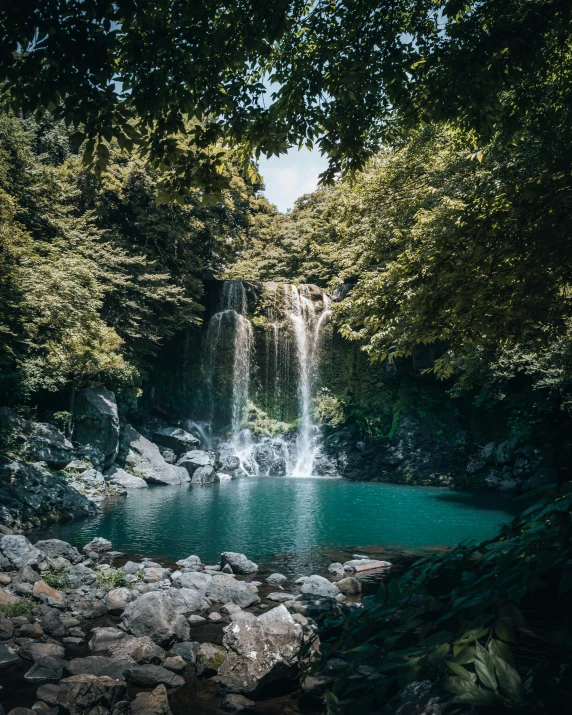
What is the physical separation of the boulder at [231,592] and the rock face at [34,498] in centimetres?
659

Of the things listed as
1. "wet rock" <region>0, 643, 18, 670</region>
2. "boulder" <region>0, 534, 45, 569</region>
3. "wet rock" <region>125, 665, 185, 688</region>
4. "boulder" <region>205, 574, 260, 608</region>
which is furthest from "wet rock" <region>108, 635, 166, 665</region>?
"boulder" <region>0, 534, 45, 569</region>

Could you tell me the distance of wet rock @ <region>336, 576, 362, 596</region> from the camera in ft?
25.9

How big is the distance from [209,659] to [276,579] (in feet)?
11.0

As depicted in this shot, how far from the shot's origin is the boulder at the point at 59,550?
890 cm

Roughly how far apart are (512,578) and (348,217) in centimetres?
1871

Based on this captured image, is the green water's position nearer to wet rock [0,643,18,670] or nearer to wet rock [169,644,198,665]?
wet rock [169,644,198,665]

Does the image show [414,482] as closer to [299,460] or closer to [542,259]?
[299,460]

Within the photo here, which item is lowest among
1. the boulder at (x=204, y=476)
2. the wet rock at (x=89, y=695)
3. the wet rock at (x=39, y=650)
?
the boulder at (x=204, y=476)

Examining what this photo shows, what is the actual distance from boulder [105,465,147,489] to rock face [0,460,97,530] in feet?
17.3

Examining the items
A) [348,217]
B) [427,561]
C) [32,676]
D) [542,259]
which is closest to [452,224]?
[542,259]

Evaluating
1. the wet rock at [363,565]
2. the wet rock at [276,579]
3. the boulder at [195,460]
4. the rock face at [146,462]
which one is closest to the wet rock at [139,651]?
the wet rock at [276,579]

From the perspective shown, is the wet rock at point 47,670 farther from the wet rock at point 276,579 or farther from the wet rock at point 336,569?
the wet rock at point 336,569

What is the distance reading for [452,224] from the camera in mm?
4535

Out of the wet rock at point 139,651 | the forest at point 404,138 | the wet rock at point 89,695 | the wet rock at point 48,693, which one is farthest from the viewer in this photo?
the wet rock at point 139,651
